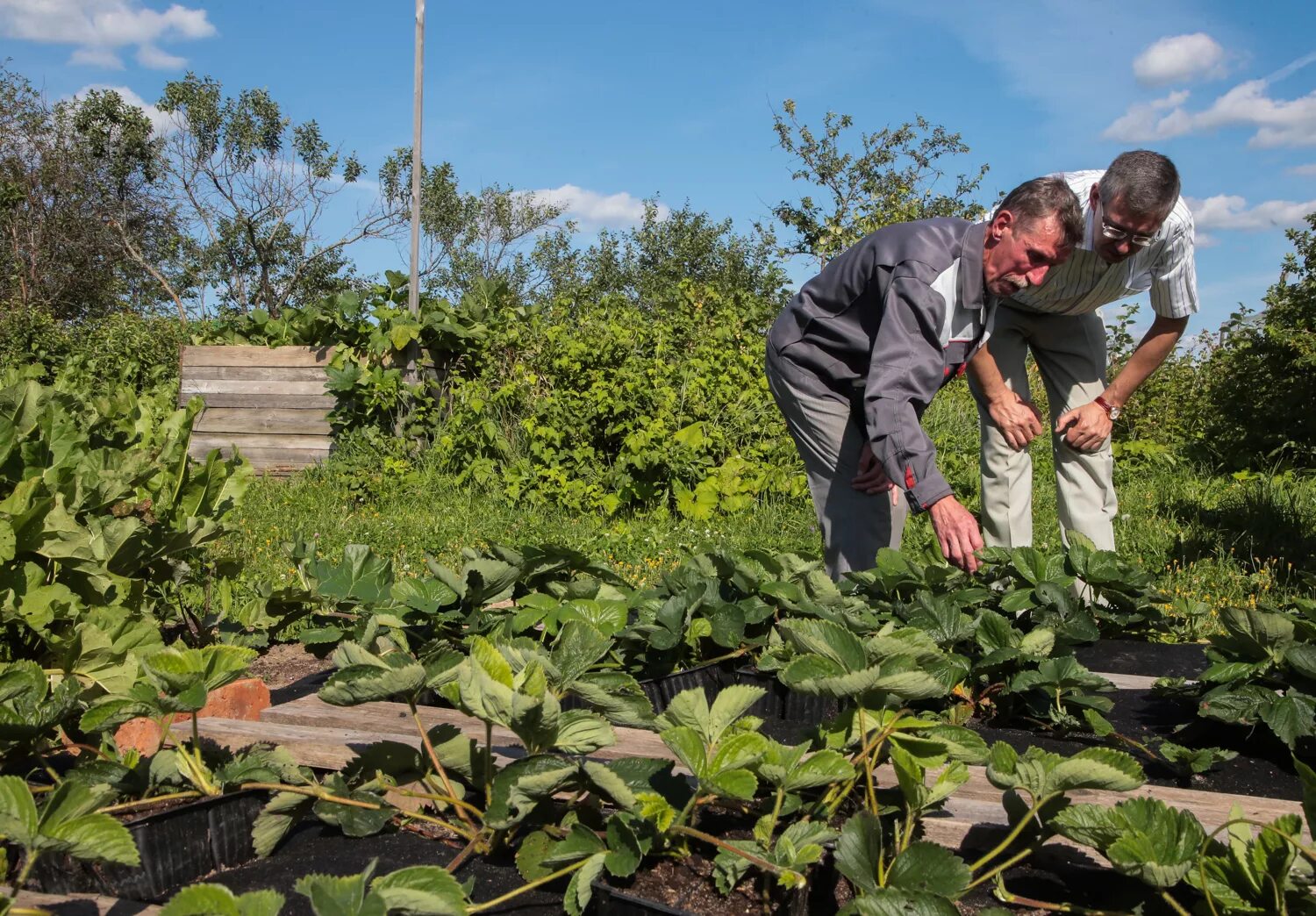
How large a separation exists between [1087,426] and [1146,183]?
3.23 feet

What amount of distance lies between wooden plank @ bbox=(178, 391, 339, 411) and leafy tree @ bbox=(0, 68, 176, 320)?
683 inches

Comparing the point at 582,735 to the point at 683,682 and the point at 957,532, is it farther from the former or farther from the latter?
the point at 957,532

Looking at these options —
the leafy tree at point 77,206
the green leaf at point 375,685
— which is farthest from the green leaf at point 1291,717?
the leafy tree at point 77,206

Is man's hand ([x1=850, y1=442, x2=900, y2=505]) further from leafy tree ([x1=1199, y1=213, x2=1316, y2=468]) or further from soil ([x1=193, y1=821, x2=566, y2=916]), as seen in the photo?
leafy tree ([x1=1199, y1=213, x2=1316, y2=468])

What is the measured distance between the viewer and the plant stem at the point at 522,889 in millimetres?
1065

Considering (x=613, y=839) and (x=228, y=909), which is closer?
(x=228, y=909)

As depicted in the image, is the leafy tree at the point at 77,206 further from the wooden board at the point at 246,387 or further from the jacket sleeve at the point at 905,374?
the jacket sleeve at the point at 905,374

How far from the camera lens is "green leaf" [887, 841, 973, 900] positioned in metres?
1.02

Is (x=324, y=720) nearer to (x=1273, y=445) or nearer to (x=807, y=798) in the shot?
(x=807, y=798)

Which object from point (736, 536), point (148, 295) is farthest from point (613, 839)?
point (148, 295)

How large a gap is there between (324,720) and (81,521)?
1.34 meters

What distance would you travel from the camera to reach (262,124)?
25469 mm

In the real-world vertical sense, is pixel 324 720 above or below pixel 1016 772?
below

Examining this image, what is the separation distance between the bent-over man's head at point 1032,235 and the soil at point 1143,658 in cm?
96
